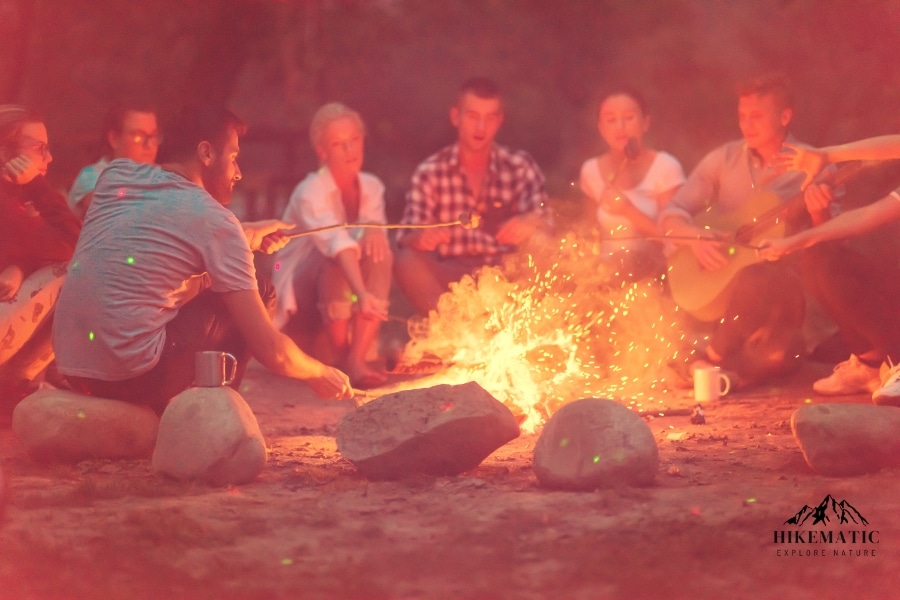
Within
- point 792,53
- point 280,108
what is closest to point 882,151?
point 792,53

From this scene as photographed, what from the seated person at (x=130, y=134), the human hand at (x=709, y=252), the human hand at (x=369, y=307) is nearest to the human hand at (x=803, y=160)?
the human hand at (x=709, y=252)

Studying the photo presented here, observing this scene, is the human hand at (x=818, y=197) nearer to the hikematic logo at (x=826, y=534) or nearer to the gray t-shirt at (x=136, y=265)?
the hikematic logo at (x=826, y=534)

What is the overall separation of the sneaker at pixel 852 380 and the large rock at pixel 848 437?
6.12ft

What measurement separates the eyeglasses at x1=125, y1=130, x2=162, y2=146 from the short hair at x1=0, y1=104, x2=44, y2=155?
21.9 inches

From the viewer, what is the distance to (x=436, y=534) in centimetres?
354

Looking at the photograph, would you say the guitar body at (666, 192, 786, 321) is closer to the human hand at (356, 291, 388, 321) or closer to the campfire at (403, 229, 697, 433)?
the campfire at (403, 229, 697, 433)

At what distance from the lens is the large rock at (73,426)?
4.62 meters

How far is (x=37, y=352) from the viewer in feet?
19.0

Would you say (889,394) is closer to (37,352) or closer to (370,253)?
(370,253)

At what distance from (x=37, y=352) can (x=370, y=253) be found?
233cm

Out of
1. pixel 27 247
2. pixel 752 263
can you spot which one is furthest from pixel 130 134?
pixel 752 263

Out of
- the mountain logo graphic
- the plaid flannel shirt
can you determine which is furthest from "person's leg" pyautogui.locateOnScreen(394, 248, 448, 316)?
the mountain logo graphic

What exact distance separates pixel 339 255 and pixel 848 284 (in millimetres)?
3235

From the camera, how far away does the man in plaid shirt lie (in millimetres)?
7422
